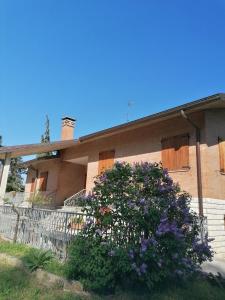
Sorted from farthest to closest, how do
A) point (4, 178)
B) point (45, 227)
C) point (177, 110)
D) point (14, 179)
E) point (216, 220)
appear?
point (14, 179), point (4, 178), point (177, 110), point (216, 220), point (45, 227)

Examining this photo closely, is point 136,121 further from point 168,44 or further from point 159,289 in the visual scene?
point 159,289

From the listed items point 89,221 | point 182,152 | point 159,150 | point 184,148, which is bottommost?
point 89,221

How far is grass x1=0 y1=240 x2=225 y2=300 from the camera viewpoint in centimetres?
470

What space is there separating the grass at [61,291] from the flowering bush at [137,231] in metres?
0.26

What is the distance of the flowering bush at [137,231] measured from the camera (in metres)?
4.62

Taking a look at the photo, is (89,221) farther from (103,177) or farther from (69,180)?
(69,180)

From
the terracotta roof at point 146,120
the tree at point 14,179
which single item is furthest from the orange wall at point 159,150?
the tree at point 14,179

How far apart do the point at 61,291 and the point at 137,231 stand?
71.5 inches

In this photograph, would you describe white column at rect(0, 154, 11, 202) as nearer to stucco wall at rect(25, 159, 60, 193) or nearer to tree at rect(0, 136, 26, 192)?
stucco wall at rect(25, 159, 60, 193)

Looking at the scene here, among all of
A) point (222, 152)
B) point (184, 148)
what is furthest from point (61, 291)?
point (222, 152)

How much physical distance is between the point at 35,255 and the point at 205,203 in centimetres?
609

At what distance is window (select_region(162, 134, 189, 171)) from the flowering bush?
214 inches

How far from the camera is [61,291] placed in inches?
197

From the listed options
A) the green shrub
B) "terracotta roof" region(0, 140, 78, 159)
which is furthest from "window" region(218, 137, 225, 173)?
"terracotta roof" region(0, 140, 78, 159)
